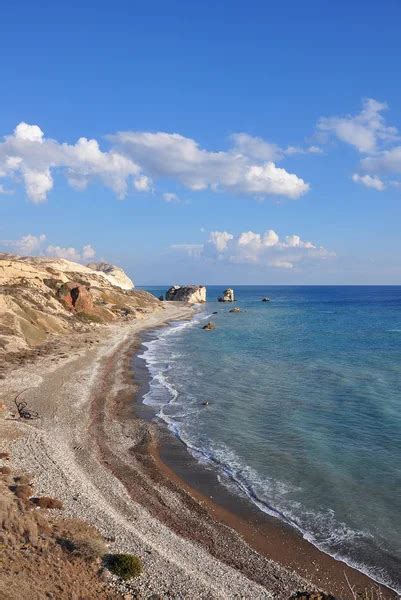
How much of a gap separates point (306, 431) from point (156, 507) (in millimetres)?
13657

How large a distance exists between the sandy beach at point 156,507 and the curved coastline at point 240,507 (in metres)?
0.06

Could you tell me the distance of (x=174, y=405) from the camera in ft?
131

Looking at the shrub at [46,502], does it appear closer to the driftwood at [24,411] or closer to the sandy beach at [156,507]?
the sandy beach at [156,507]

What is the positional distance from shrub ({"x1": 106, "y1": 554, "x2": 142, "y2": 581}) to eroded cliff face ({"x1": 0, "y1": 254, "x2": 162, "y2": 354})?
135ft

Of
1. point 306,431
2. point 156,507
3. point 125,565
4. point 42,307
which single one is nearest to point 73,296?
point 42,307

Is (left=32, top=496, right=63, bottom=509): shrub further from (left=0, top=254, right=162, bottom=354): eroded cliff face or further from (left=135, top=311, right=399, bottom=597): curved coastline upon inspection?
(left=0, top=254, right=162, bottom=354): eroded cliff face

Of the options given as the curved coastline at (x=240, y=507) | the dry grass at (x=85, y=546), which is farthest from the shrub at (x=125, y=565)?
the curved coastline at (x=240, y=507)

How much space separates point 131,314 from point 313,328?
41.0m

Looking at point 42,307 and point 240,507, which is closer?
point 240,507

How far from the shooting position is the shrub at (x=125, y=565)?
53.4 feet

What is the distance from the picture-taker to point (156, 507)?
2231 centimetres

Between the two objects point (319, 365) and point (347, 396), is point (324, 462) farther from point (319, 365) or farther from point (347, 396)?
point (319, 365)

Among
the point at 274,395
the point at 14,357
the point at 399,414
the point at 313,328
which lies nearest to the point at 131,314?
the point at 313,328

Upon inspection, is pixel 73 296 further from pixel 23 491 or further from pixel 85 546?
pixel 85 546
